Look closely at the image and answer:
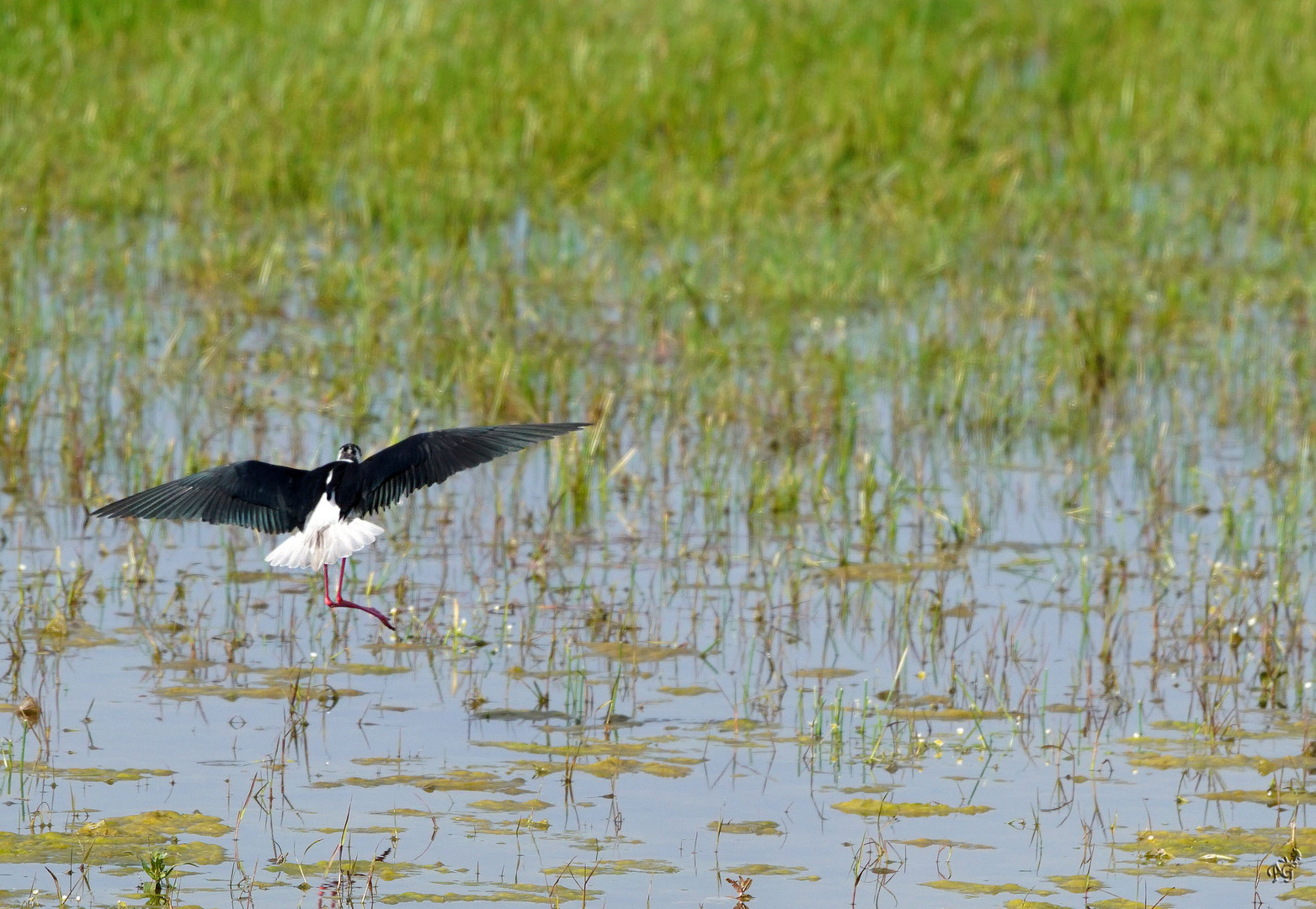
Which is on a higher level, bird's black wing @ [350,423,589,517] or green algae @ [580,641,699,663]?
bird's black wing @ [350,423,589,517]

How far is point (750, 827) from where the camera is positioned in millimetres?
4992

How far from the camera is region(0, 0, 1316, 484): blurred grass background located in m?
9.38

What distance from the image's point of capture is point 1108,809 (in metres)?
5.18

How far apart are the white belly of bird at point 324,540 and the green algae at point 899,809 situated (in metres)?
1.50

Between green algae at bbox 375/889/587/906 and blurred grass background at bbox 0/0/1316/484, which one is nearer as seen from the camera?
green algae at bbox 375/889/587/906

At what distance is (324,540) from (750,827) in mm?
1552

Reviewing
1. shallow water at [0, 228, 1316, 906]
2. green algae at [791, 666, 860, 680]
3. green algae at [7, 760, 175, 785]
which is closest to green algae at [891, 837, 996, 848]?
shallow water at [0, 228, 1316, 906]

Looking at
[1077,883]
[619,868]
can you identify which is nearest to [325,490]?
[619,868]

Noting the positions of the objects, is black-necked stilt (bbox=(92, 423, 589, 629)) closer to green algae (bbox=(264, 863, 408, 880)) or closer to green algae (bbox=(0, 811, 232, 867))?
green algae (bbox=(0, 811, 232, 867))

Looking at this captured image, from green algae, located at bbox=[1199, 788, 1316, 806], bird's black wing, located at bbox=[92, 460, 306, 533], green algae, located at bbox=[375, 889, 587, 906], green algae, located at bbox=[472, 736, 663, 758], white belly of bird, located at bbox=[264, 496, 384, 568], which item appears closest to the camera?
green algae, located at bbox=[375, 889, 587, 906]

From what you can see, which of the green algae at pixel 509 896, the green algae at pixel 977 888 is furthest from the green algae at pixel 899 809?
the green algae at pixel 509 896

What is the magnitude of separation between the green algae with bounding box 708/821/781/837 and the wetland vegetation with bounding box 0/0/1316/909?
0.04ft

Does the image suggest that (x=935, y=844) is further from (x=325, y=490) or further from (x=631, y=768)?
(x=325, y=490)

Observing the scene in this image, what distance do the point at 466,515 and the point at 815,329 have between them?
2.55 metres
